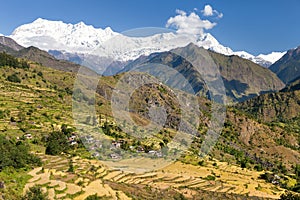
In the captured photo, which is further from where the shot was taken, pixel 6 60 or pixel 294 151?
pixel 294 151

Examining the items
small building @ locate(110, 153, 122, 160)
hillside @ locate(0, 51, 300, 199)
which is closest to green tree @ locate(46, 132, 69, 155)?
hillside @ locate(0, 51, 300, 199)

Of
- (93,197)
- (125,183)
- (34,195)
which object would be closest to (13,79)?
(125,183)

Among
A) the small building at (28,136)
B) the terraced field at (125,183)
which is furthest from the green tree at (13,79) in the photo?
the terraced field at (125,183)

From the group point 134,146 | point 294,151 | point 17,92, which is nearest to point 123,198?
point 134,146

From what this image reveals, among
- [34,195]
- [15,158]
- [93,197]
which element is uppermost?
[15,158]

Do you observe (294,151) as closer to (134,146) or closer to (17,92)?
(134,146)

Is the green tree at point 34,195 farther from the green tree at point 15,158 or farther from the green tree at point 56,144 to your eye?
the green tree at point 56,144

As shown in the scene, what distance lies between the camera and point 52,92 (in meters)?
137

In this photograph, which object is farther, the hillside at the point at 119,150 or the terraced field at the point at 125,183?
the hillside at the point at 119,150

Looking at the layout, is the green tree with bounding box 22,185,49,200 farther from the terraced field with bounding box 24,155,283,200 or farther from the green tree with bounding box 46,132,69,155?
the green tree with bounding box 46,132,69,155

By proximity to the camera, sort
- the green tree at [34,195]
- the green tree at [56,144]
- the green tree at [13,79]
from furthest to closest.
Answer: the green tree at [13,79] < the green tree at [56,144] < the green tree at [34,195]

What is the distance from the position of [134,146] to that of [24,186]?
54937mm

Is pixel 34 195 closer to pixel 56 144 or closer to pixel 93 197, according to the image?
pixel 93 197

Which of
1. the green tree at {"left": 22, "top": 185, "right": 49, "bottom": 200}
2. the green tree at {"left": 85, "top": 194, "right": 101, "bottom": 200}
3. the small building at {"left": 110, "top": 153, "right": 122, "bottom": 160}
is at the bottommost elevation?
the small building at {"left": 110, "top": 153, "right": 122, "bottom": 160}
